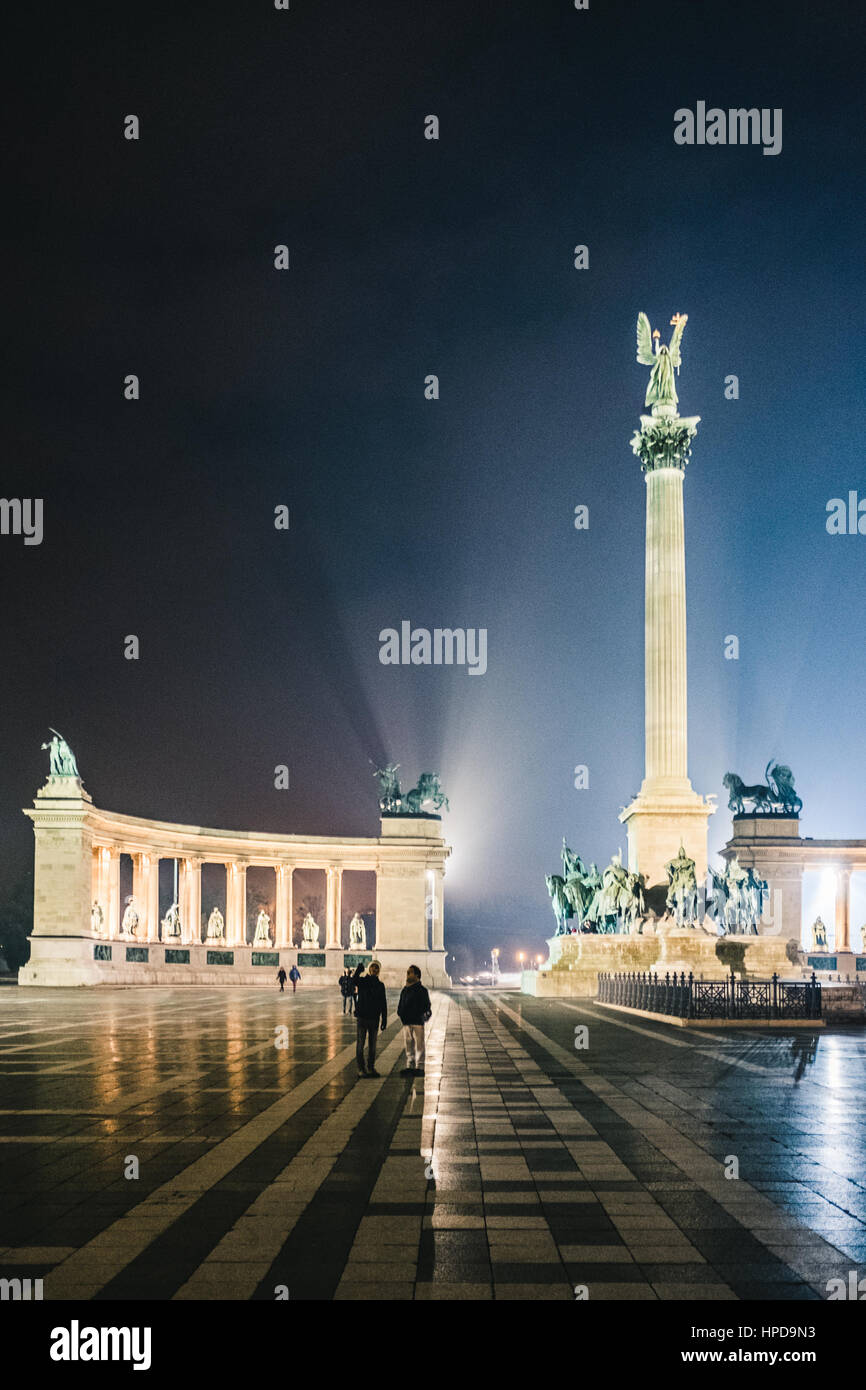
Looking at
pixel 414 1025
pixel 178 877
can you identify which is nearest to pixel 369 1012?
pixel 414 1025

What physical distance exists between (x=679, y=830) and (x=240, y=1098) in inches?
1731

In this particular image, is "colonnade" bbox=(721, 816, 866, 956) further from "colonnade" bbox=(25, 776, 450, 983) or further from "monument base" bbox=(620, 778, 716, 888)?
"monument base" bbox=(620, 778, 716, 888)

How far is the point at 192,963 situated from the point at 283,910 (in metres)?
11.7

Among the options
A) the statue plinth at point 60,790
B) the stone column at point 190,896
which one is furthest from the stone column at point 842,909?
the statue plinth at point 60,790

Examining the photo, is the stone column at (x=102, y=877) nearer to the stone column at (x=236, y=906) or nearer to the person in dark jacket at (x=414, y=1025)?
the stone column at (x=236, y=906)

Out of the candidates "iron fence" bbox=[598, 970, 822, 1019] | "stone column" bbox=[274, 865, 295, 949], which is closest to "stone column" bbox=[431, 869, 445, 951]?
"stone column" bbox=[274, 865, 295, 949]

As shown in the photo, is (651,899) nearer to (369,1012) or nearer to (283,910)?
(369,1012)

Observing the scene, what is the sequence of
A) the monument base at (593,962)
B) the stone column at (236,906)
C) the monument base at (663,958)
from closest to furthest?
the monument base at (663,958) < the monument base at (593,962) < the stone column at (236,906)

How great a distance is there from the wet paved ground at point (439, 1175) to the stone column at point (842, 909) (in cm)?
7142

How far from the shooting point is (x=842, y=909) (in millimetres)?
96125

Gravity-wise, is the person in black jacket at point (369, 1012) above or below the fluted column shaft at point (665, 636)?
below

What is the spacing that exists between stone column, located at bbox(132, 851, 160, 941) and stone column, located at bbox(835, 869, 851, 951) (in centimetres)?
4952

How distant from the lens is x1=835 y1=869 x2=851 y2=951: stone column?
95.2 meters

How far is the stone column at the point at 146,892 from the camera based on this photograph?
87062mm
